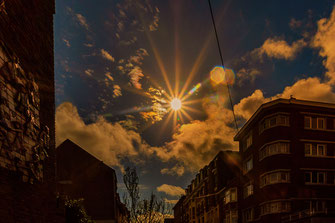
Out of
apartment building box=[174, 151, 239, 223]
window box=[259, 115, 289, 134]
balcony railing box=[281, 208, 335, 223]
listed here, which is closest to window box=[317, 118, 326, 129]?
window box=[259, 115, 289, 134]

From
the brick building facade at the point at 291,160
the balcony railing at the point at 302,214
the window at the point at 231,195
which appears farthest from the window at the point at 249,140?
the balcony railing at the point at 302,214

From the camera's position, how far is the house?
110ft

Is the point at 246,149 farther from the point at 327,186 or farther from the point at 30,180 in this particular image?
the point at 30,180

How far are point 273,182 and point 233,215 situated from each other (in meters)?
11.0

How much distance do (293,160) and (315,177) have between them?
267 centimetres

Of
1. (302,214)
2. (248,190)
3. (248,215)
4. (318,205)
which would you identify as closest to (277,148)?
(318,205)

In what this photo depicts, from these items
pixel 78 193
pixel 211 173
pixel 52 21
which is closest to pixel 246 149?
pixel 211 173

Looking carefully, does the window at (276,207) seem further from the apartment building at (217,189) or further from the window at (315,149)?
the apartment building at (217,189)

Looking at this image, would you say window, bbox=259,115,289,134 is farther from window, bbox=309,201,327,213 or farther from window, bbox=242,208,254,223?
window, bbox=242,208,254,223

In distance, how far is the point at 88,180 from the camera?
1361 inches

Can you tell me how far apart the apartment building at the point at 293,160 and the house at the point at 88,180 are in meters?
15.8

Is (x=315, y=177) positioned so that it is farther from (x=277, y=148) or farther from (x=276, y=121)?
(x=276, y=121)

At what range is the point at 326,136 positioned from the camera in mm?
31812

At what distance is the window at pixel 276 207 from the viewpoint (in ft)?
95.4
